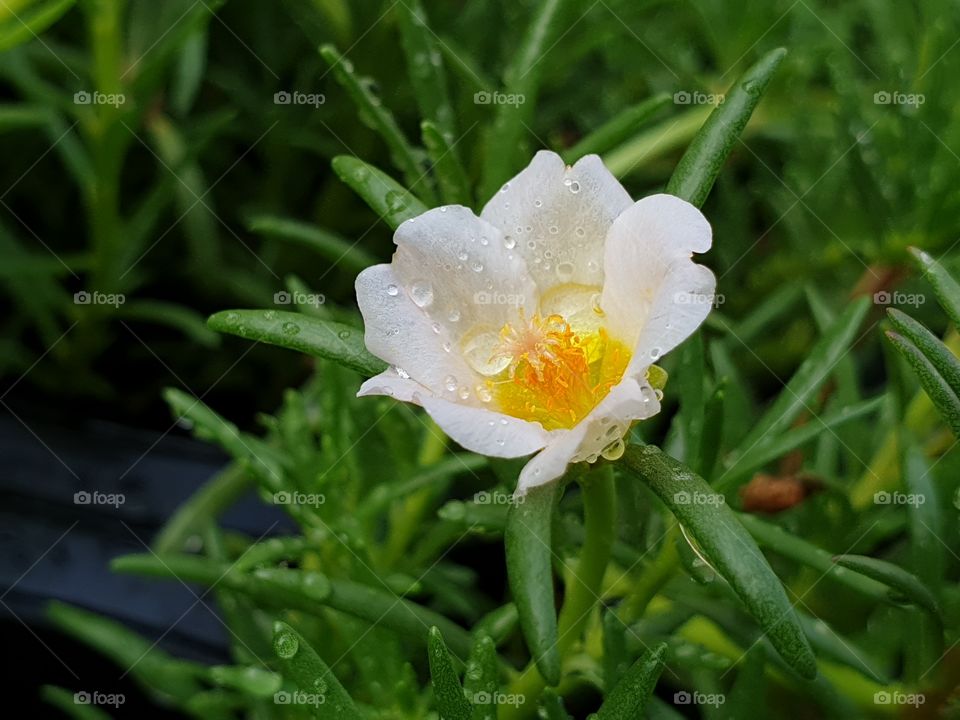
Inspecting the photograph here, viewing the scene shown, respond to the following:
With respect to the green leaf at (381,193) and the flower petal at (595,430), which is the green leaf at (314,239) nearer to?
the green leaf at (381,193)

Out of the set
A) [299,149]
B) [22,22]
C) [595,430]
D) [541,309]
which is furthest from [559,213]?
Answer: [299,149]

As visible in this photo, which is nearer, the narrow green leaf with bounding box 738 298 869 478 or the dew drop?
the dew drop

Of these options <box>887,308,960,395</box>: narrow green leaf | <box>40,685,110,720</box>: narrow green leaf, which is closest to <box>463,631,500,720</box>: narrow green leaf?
<box>887,308,960,395</box>: narrow green leaf

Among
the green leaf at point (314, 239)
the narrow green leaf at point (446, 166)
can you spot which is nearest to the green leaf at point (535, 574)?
the narrow green leaf at point (446, 166)

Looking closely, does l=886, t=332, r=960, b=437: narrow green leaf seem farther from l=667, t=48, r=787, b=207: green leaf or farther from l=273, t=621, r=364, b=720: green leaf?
l=273, t=621, r=364, b=720: green leaf

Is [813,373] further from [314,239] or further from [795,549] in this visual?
[314,239]

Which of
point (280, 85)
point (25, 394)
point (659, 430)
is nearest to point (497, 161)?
point (659, 430)

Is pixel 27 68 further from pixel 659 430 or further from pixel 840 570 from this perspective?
pixel 840 570

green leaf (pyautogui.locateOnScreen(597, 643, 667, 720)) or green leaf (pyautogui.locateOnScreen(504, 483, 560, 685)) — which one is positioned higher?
green leaf (pyautogui.locateOnScreen(504, 483, 560, 685))
